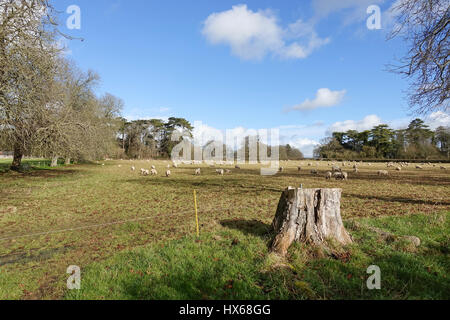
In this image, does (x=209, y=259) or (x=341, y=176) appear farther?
(x=341, y=176)

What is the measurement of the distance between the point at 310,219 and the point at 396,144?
258 feet

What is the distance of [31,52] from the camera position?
8.18 m

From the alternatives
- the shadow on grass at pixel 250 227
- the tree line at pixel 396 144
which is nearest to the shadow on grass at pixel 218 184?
the shadow on grass at pixel 250 227

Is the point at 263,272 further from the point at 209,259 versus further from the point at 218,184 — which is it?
the point at 218,184

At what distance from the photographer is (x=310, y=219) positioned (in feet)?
14.0

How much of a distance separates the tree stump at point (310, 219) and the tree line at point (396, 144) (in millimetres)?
69772

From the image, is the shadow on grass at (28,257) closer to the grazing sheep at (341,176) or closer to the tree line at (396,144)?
the grazing sheep at (341,176)

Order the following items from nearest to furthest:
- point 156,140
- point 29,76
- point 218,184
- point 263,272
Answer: point 263,272 < point 29,76 < point 218,184 < point 156,140

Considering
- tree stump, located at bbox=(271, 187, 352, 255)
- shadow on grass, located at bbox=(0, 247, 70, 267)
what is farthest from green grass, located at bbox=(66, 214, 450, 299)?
shadow on grass, located at bbox=(0, 247, 70, 267)

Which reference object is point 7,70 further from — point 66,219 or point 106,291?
point 106,291

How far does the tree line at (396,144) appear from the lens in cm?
5979

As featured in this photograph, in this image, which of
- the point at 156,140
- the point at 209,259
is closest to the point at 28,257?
Result: the point at 209,259

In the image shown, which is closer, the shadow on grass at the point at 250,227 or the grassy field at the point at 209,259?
the grassy field at the point at 209,259

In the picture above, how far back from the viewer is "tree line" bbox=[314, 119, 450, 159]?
5979 cm
